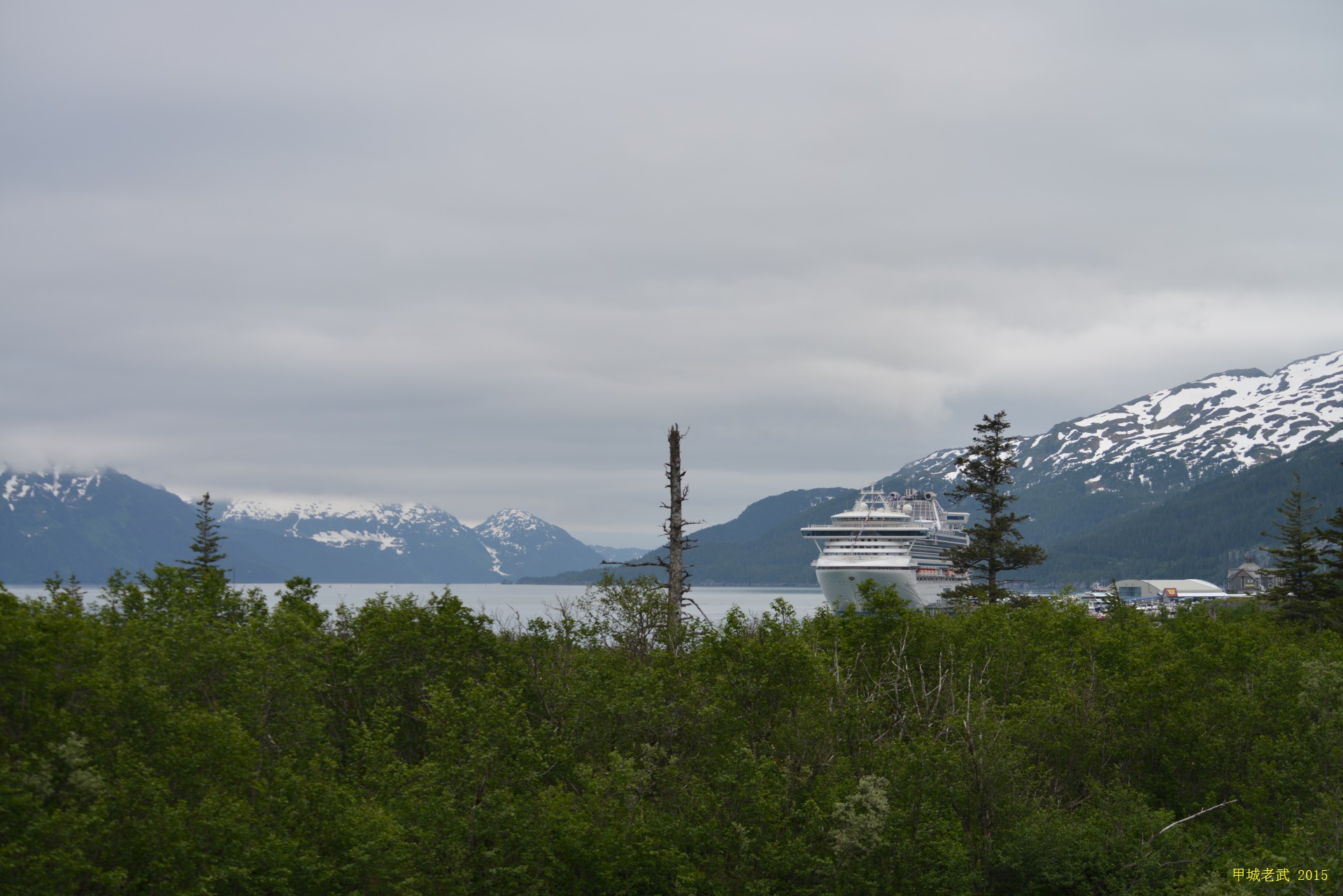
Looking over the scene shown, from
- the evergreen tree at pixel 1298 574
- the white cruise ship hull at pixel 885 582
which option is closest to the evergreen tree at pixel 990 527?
the evergreen tree at pixel 1298 574

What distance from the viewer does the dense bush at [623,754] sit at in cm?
1636

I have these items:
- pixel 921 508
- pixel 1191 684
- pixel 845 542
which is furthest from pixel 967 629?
pixel 921 508

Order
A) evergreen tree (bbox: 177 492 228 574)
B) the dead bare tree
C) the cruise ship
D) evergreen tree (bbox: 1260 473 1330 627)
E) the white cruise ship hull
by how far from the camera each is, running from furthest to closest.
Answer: the cruise ship → the white cruise ship hull → evergreen tree (bbox: 177 492 228 574) → evergreen tree (bbox: 1260 473 1330 627) → the dead bare tree

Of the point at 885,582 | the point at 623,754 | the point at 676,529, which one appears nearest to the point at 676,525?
the point at 676,529

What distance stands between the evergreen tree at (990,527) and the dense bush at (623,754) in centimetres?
2145

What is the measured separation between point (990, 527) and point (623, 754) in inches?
1401

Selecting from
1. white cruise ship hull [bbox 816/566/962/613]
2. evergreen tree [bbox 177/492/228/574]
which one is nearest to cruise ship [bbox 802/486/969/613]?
white cruise ship hull [bbox 816/566/962/613]

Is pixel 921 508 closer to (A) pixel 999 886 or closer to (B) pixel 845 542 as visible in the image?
(B) pixel 845 542

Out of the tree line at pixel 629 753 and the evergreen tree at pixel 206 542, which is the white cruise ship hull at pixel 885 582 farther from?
the tree line at pixel 629 753

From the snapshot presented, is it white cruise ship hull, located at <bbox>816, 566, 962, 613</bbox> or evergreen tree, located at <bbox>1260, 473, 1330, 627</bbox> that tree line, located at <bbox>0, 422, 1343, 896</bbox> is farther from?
white cruise ship hull, located at <bbox>816, 566, 962, 613</bbox>

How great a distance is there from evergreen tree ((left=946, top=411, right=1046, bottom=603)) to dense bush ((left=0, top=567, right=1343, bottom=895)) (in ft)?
70.4

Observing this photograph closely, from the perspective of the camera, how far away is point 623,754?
77.1ft

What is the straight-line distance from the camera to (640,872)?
20.0 m

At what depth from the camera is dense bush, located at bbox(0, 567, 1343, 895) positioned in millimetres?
16359
